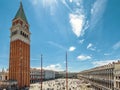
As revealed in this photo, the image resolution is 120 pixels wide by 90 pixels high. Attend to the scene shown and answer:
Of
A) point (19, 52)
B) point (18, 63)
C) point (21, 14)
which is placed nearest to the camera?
point (18, 63)

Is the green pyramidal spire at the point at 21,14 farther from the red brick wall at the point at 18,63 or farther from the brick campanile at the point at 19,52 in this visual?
the red brick wall at the point at 18,63

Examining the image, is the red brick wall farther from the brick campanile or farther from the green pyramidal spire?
the green pyramidal spire

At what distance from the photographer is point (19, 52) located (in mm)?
79625

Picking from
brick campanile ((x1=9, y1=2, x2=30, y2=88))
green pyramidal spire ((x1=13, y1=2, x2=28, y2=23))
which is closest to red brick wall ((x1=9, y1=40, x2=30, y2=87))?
brick campanile ((x1=9, y1=2, x2=30, y2=88))

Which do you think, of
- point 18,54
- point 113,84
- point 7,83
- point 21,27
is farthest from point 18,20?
point 113,84

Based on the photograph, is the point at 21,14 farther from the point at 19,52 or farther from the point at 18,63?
the point at 18,63

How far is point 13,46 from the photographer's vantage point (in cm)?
8056

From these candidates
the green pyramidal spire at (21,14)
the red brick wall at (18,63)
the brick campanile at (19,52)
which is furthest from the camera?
the green pyramidal spire at (21,14)

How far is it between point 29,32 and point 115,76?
56513mm

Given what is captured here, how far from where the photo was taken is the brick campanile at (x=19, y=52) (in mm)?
77688

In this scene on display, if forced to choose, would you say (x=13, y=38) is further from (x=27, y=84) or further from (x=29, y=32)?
(x=27, y=84)

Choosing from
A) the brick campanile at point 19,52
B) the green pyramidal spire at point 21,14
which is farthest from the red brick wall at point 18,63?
the green pyramidal spire at point 21,14

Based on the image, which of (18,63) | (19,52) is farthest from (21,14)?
(18,63)

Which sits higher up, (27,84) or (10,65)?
(10,65)
